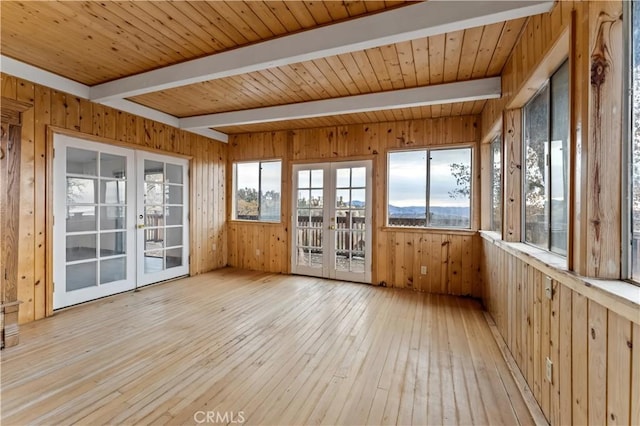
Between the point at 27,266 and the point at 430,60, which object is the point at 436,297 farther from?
the point at 27,266

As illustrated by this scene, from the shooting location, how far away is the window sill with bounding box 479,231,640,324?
1.01 meters

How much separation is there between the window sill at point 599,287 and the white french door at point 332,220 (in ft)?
9.84

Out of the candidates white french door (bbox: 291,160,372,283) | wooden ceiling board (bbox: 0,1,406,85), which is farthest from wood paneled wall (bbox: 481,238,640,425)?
white french door (bbox: 291,160,372,283)

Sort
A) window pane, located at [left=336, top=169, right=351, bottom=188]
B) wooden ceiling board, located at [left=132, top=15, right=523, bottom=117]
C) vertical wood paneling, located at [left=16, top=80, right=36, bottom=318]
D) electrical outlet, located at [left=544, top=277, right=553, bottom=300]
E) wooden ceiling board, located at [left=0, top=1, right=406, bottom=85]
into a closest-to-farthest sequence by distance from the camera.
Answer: electrical outlet, located at [left=544, top=277, right=553, bottom=300]
wooden ceiling board, located at [left=0, top=1, right=406, bottom=85]
wooden ceiling board, located at [left=132, top=15, right=523, bottom=117]
vertical wood paneling, located at [left=16, top=80, right=36, bottom=318]
window pane, located at [left=336, top=169, right=351, bottom=188]

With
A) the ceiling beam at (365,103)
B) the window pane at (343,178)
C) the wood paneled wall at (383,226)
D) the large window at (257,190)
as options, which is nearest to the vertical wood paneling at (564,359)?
the ceiling beam at (365,103)

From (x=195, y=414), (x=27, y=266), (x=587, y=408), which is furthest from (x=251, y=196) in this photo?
(x=587, y=408)

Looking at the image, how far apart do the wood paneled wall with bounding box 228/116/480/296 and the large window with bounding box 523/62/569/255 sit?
1703 mm

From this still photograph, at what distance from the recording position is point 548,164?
2062 millimetres

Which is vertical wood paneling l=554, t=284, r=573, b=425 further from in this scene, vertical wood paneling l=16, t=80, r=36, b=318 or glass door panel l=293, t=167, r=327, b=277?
vertical wood paneling l=16, t=80, r=36, b=318

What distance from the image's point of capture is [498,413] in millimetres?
1771

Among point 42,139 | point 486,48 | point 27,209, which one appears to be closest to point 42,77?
point 42,139

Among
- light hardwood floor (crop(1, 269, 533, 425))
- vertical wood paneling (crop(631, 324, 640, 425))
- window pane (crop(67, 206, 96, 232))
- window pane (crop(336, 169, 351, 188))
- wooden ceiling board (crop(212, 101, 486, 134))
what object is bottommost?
light hardwood floor (crop(1, 269, 533, 425))

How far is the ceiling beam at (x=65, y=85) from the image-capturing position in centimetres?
284

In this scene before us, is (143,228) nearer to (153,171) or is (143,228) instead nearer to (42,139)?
(153,171)
